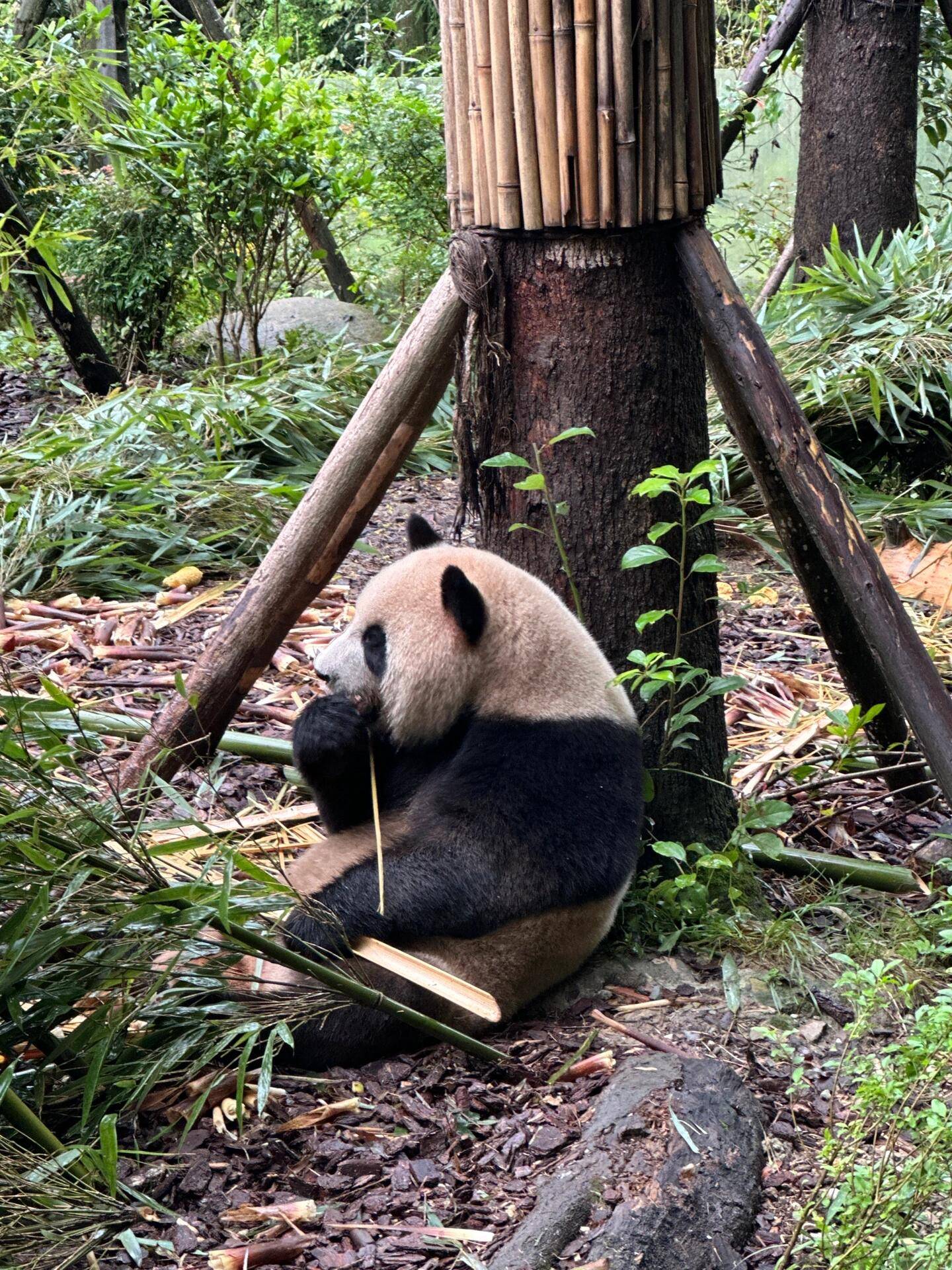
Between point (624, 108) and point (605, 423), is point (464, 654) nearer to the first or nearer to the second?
point (605, 423)

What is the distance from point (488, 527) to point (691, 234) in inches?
40.8

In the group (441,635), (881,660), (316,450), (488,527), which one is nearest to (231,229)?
(316,450)

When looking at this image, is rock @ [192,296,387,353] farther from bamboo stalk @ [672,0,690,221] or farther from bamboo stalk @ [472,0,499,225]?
bamboo stalk @ [672,0,690,221]

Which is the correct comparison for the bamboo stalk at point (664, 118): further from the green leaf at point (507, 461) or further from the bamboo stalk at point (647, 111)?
the green leaf at point (507, 461)

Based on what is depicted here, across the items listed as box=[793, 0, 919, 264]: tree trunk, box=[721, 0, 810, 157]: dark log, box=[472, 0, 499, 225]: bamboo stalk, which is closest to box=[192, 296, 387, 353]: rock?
box=[721, 0, 810, 157]: dark log

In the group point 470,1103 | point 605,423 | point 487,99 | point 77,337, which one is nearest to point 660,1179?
point 470,1103

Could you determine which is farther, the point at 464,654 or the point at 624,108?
the point at 464,654

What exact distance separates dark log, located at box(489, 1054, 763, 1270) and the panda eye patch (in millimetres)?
1233

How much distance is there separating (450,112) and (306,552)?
4.31ft

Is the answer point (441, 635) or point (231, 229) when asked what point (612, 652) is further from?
point (231, 229)

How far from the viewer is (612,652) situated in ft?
11.6

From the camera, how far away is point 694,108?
10.2 ft

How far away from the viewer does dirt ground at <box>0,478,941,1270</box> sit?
233cm

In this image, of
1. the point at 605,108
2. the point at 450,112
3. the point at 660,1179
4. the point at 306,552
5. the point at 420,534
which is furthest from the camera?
the point at 420,534
